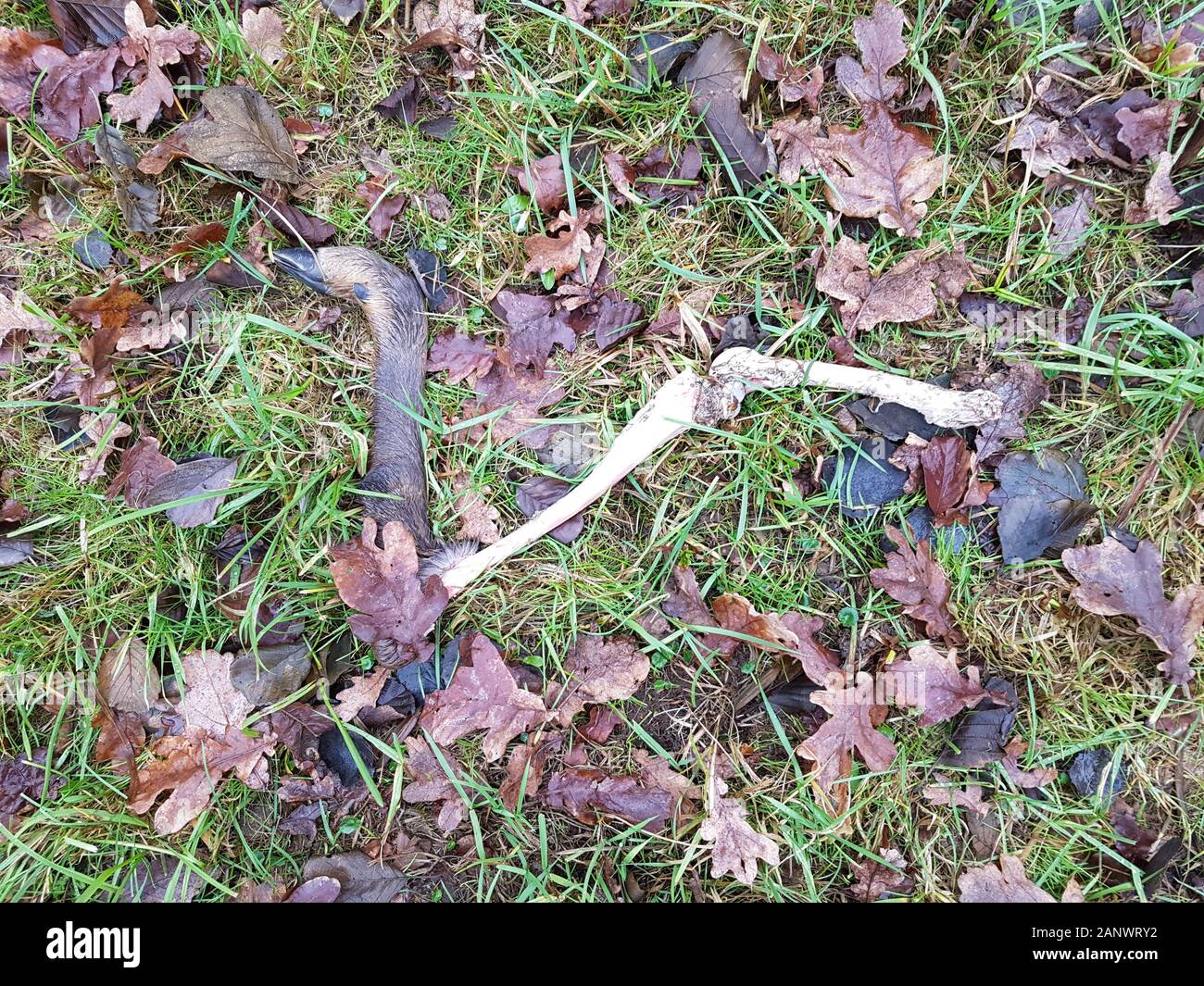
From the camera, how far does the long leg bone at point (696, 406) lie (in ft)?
8.70

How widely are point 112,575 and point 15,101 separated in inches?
79.6

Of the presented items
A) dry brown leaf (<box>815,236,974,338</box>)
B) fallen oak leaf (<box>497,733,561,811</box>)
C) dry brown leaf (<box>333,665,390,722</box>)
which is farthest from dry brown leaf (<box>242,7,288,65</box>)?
fallen oak leaf (<box>497,733,561,811</box>)

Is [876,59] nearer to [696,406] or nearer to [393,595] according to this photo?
[696,406]

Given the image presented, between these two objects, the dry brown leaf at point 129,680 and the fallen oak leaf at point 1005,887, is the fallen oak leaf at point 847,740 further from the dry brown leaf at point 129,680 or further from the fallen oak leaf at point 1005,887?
the dry brown leaf at point 129,680

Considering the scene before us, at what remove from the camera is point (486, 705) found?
259 centimetres

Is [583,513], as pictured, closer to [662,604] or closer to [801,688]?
[662,604]

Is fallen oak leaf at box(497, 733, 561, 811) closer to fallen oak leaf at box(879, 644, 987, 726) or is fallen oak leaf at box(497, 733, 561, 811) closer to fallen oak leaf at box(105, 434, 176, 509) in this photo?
fallen oak leaf at box(879, 644, 987, 726)

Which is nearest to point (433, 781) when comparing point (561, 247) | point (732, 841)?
point (732, 841)

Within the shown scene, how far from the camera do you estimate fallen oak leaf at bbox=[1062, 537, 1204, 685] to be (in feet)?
8.43

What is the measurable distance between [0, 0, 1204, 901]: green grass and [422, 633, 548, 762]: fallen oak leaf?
0.45ft

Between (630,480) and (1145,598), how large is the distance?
2.03 m

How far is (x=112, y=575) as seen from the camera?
2.76 m
